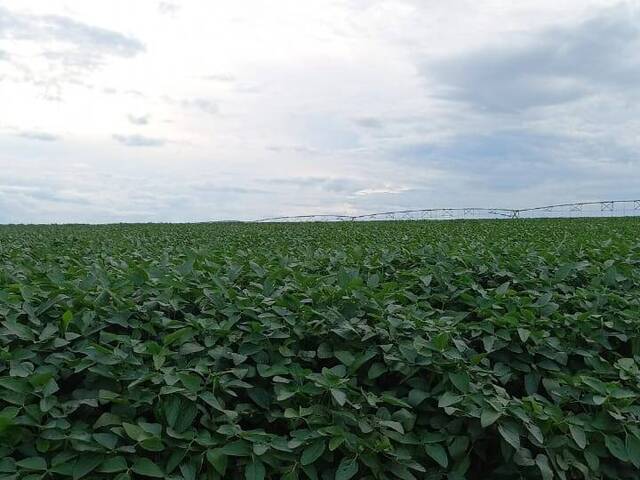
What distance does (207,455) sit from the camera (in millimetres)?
2193

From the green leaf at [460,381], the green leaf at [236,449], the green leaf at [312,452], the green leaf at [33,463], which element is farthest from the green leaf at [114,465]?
the green leaf at [460,381]

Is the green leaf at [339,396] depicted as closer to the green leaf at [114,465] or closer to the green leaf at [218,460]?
the green leaf at [218,460]

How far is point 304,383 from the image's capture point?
2539 millimetres

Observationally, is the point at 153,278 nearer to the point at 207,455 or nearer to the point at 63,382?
the point at 63,382

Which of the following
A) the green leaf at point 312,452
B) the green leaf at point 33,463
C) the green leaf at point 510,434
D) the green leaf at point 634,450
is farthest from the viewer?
the green leaf at point 634,450

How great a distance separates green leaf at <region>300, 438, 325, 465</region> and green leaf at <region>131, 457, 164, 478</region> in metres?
0.49

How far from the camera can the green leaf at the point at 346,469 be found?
2.20m

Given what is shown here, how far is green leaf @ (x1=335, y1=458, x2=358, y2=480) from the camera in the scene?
7.21 ft

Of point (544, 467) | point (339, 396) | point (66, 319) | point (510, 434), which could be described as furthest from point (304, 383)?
point (66, 319)

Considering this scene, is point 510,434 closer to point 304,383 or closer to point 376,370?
point 376,370

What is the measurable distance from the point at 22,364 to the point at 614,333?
110 inches

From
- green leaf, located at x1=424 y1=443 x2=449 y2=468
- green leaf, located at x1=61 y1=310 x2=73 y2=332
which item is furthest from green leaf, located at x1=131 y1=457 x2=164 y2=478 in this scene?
green leaf, located at x1=424 y1=443 x2=449 y2=468

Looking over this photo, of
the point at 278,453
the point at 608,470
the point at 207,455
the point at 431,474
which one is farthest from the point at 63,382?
the point at 608,470

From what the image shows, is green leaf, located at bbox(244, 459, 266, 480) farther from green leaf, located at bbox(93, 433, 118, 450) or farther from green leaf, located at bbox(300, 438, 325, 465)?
green leaf, located at bbox(93, 433, 118, 450)
